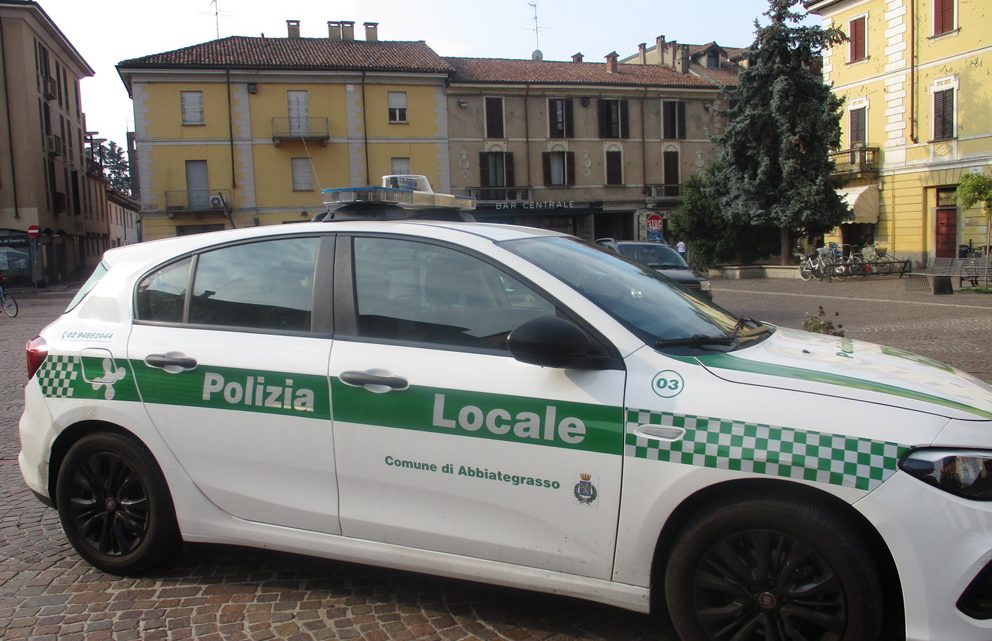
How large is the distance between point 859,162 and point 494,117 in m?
20.4

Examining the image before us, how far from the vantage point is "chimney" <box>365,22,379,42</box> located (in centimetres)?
4769

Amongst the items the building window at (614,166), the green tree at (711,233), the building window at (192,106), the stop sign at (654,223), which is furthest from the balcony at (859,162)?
the building window at (192,106)

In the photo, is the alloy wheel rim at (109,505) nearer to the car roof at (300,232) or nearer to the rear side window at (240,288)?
the rear side window at (240,288)

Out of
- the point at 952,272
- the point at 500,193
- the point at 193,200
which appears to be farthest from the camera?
the point at 500,193

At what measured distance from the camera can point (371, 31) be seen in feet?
157

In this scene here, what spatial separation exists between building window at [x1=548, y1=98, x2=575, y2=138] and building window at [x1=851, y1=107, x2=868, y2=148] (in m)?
16.8

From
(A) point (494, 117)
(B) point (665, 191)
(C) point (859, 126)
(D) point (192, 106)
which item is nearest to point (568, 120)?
(A) point (494, 117)

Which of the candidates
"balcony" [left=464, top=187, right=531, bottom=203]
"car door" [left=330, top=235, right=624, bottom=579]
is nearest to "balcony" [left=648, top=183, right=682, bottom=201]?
"balcony" [left=464, top=187, right=531, bottom=203]

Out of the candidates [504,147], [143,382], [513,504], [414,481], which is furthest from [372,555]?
[504,147]

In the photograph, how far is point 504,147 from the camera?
154ft

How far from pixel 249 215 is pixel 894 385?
140ft

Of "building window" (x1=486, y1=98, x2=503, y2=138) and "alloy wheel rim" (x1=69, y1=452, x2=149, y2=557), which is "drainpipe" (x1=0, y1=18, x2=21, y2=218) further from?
"alloy wheel rim" (x1=69, y1=452, x2=149, y2=557)

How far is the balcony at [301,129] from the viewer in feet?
140

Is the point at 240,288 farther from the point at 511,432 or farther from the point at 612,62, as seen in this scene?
the point at 612,62
